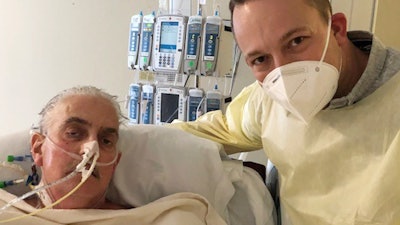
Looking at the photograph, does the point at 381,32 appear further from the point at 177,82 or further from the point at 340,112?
the point at 177,82

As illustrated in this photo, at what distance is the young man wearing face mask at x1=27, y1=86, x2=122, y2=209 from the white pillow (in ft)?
0.33

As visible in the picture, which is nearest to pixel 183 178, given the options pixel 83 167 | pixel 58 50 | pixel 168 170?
pixel 168 170

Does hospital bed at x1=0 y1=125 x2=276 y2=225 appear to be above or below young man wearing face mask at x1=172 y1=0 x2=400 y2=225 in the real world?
below

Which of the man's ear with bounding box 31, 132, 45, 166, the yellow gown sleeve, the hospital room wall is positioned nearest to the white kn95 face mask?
the yellow gown sleeve

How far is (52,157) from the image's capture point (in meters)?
1.32

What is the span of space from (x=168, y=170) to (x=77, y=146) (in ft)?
1.18

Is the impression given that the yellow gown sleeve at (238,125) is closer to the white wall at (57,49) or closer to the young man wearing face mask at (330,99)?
the young man wearing face mask at (330,99)

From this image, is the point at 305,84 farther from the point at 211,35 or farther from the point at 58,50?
the point at 58,50

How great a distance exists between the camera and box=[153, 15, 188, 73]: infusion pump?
7.56 ft

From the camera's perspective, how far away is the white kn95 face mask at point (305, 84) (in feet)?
→ 3.49

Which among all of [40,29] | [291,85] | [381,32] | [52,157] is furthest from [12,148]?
[40,29]

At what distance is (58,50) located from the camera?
3338 millimetres

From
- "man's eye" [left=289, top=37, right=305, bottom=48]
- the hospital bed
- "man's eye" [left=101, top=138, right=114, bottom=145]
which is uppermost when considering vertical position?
"man's eye" [left=289, top=37, right=305, bottom=48]

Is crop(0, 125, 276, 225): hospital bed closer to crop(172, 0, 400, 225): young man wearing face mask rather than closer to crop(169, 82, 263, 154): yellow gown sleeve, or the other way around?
crop(169, 82, 263, 154): yellow gown sleeve
